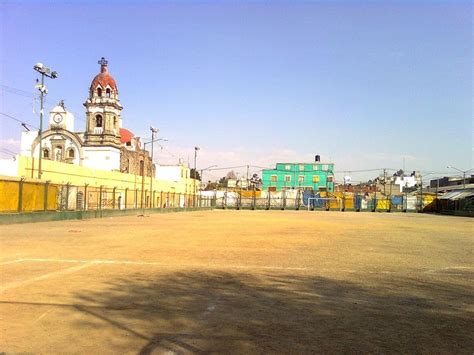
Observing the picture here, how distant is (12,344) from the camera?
18.1 ft

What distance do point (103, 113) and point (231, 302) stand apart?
69807 millimetres

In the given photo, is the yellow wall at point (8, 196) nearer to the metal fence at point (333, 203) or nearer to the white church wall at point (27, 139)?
the white church wall at point (27, 139)

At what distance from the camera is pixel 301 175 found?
125 m

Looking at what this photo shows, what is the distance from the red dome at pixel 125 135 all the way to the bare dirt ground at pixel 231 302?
69837 mm

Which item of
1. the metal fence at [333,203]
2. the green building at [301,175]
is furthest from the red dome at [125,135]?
the green building at [301,175]

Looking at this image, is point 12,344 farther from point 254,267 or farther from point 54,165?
point 54,165

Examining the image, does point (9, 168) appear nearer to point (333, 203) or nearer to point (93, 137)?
point (93, 137)

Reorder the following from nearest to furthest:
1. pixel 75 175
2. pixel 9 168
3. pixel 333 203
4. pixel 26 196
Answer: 1. pixel 26 196
2. pixel 9 168
3. pixel 75 175
4. pixel 333 203

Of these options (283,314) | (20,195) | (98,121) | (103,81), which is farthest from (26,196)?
(103,81)

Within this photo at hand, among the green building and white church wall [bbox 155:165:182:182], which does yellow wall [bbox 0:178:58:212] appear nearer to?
white church wall [bbox 155:165:182:182]

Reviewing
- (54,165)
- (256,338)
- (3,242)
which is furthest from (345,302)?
(54,165)

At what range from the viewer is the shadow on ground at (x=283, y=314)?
5.63m

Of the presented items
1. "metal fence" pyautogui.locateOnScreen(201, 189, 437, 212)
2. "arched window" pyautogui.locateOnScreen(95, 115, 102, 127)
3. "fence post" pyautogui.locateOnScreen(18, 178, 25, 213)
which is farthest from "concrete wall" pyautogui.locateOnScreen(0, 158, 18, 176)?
"metal fence" pyautogui.locateOnScreen(201, 189, 437, 212)

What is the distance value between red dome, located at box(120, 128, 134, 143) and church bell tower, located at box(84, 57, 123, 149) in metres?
6.70
